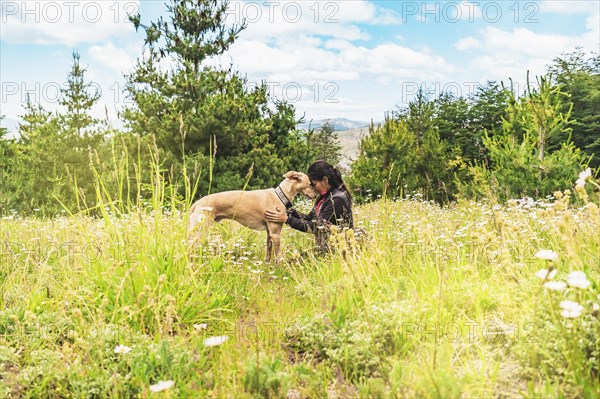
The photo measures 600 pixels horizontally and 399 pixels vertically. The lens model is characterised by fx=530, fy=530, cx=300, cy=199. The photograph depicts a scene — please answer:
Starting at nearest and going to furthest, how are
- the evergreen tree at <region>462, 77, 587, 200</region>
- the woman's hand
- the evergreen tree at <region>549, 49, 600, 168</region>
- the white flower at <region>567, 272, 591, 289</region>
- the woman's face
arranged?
the white flower at <region>567, 272, 591, 289</region> < the woman's hand < the woman's face < the evergreen tree at <region>462, 77, 587, 200</region> < the evergreen tree at <region>549, 49, 600, 168</region>

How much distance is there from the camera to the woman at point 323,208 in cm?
704

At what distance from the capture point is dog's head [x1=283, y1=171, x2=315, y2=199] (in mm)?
7367

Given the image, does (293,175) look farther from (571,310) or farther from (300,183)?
(571,310)

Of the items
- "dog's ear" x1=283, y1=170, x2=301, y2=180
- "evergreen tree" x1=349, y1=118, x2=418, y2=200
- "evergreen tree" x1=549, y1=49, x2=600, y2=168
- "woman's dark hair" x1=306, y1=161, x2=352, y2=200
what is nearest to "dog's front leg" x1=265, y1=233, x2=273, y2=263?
"dog's ear" x1=283, y1=170, x2=301, y2=180

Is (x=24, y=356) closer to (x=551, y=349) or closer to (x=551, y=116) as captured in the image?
(x=551, y=349)

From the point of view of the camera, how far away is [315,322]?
14.2 ft

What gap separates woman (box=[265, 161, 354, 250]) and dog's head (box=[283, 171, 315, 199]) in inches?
5.4

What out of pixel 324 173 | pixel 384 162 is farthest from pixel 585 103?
pixel 324 173

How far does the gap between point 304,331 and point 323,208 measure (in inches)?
124

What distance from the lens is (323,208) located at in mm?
7219

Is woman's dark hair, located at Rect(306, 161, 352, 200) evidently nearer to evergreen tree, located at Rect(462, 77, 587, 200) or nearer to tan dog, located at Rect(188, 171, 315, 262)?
tan dog, located at Rect(188, 171, 315, 262)

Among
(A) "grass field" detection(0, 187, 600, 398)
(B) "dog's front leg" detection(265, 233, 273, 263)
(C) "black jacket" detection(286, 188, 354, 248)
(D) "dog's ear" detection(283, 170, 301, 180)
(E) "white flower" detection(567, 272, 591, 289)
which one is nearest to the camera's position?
(E) "white flower" detection(567, 272, 591, 289)

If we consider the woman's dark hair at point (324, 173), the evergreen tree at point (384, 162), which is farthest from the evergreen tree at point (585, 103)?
the woman's dark hair at point (324, 173)

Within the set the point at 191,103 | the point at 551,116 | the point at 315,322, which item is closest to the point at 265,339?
the point at 315,322
